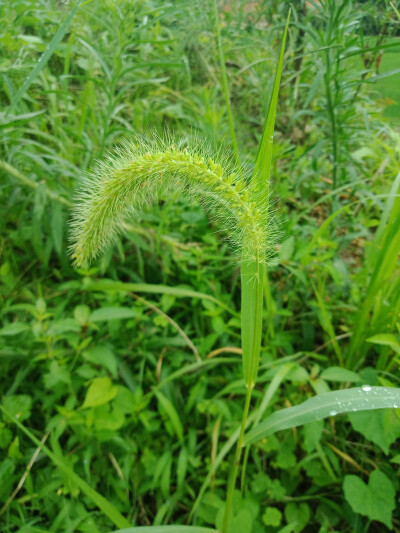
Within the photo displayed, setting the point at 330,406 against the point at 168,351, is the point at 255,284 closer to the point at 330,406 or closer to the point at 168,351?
the point at 330,406

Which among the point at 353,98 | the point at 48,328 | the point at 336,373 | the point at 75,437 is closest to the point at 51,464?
the point at 75,437

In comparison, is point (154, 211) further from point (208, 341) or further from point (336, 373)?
point (336, 373)

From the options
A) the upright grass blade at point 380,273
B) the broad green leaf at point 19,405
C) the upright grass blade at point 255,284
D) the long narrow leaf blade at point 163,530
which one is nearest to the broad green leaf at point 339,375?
the upright grass blade at point 380,273

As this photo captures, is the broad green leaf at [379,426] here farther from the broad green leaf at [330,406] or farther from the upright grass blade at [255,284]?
the upright grass blade at [255,284]

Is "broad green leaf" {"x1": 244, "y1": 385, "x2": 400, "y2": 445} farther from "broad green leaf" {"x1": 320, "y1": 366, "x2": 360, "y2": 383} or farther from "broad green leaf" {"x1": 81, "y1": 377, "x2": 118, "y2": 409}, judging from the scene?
"broad green leaf" {"x1": 81, "y1": 377, "x2": 118, "y2": 409}

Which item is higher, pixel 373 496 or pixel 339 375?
pixel 339 375

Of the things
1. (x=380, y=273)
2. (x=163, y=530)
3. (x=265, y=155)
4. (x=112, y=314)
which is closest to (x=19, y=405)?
(x=112, y=314)

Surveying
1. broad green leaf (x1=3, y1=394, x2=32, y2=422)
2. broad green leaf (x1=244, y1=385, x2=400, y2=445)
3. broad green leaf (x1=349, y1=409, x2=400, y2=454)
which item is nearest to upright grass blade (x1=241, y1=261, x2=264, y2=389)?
broad green leaf (x1=244, y1=385, x2=400, y2=445)
